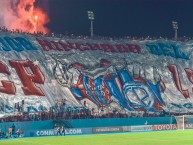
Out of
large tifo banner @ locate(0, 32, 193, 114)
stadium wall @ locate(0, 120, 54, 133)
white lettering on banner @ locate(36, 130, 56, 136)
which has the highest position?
large tifo banner @ locate(0, 32, 193, 114)

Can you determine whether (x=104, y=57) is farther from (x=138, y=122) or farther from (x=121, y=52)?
(x=138, y=122)

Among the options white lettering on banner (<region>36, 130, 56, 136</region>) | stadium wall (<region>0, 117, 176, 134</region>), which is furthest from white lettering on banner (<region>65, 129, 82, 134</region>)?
white lettering on banner (<region>36, 130, 56, 136</region>)

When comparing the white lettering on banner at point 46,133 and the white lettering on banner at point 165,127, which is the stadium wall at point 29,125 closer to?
the white lettering on banner at point 46,133

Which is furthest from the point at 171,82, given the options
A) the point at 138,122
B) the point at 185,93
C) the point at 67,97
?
the point at 138,122

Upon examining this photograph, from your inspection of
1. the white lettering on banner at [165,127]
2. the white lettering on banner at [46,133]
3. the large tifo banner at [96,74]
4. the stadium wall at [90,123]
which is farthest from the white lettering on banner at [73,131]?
the large tifo banner at [96,74]

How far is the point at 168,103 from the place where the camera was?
77125mm

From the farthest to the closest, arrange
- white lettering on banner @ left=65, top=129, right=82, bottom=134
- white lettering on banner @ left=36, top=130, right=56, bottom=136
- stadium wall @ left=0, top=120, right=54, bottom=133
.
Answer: white lettering on banner @ left=65, top=129, right=82, bottom=134 → white lettering on banner @ left=36, top=130, right=56, bottom=136 → stadium wall @ left=0, top=120, right=54, bottom=133

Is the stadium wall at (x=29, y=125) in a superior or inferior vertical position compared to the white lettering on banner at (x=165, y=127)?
superior

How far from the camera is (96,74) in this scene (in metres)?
75.4

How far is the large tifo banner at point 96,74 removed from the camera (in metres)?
68.3

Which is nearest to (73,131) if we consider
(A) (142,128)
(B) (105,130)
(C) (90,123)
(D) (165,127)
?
(C) (90,123)

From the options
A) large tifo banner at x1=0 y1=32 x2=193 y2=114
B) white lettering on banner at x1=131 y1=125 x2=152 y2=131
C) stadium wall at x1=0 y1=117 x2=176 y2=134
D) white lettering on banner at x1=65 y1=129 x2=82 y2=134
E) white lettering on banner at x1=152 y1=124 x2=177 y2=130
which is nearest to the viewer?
stadium wall at x1=0 y1=117 x2=176 y2=134

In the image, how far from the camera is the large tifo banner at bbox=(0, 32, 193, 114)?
224 feet

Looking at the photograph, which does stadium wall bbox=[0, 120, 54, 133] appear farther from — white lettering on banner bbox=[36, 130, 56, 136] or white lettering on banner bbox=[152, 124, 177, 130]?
white lettering on banner bbox=[152, 124, 177, 130]
